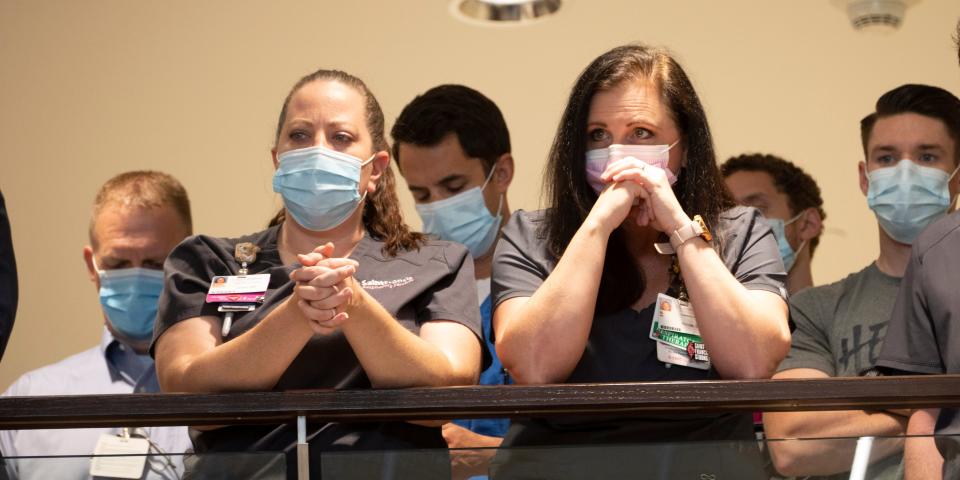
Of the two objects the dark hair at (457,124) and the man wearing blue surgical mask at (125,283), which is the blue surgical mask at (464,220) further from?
the man wearing blue surgical mask at (125,283)

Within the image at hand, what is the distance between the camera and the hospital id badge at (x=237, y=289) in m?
2.71

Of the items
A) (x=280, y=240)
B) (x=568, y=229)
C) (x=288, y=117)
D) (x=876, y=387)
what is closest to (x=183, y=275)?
(x=280, y=240)

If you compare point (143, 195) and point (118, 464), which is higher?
point (143, 195)

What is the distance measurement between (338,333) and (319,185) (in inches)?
15.6

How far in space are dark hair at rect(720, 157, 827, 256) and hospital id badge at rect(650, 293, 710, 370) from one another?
194 cm

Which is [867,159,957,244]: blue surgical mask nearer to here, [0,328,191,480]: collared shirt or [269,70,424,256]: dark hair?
[269,70,424,256]: dark hair

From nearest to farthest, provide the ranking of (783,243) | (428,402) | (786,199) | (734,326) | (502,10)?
(428,402)
(734,326)
(783,243)
(786,199)
(502,10)

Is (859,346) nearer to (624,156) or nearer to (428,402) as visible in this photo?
(624,156)

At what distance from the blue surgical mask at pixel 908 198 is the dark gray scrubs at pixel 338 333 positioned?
54.8 inches

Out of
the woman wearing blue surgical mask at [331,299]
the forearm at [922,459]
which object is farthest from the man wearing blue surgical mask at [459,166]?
the forearm at [922,459]

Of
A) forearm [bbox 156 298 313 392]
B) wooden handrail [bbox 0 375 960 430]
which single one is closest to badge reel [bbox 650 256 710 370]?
wooden handrail [bbox 0 375 960 430]

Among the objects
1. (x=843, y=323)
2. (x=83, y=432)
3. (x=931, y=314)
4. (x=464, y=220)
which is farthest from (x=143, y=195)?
(x=931, y=314)

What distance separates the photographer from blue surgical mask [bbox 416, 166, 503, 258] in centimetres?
390

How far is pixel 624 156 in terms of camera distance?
9.42 ft
